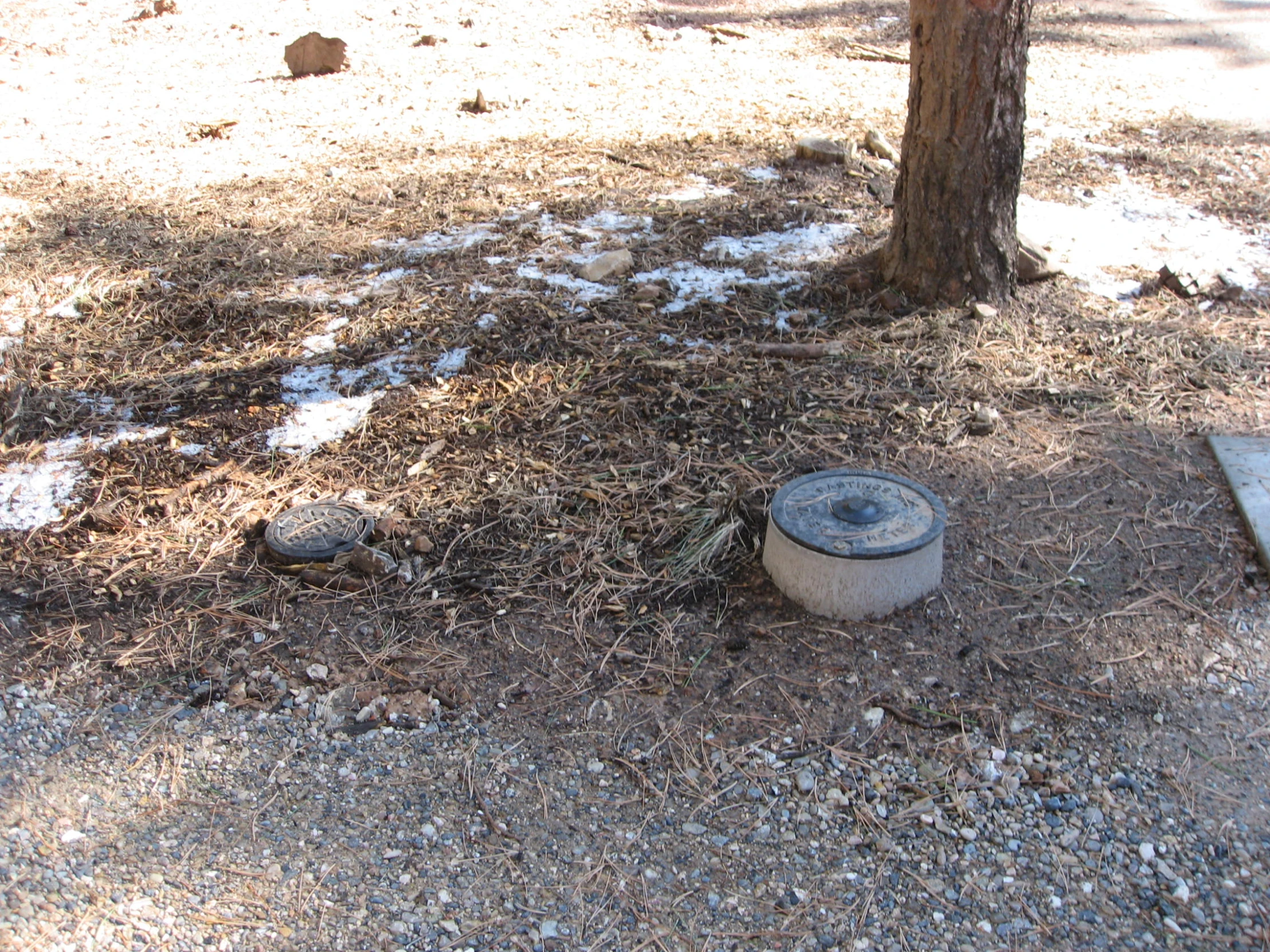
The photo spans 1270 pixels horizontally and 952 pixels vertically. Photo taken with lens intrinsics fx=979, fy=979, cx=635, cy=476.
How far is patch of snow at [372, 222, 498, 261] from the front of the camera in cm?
479

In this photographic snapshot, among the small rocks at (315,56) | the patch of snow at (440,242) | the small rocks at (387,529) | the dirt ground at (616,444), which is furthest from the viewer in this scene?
the small rocks at (315,56)

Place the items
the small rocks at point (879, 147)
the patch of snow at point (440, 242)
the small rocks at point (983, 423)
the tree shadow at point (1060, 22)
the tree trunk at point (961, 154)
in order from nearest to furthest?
1. the small rocks at point (983, 423)
2. the tree trunk at point (961, 154)
3. the patch of snow at point (440, 242)
4. the small rocks at point (879, 147)
5. the tree shadow at point (1060, 22)

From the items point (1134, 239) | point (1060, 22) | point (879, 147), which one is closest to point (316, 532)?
point (1134, 239)

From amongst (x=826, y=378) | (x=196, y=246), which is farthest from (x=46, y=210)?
(x=826, y=378)

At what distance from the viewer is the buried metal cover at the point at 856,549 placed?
2566 millimetres

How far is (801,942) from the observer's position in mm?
1882

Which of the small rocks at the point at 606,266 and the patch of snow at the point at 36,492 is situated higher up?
the small rocks at the point at 606,266

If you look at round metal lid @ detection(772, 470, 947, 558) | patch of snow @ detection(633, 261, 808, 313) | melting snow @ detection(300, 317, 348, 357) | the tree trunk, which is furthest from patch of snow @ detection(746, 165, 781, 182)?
round metal lid @ detection(772, 470, 947, 558)

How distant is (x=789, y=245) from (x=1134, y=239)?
175 centimetres

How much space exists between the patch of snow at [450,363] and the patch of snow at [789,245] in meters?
1.40

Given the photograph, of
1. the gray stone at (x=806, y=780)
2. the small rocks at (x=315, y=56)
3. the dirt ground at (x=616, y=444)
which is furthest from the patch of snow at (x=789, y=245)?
the small rocks at (x=315, y=56)

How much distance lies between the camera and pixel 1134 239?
490cm

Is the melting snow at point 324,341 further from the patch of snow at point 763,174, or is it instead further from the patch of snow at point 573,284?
the patch of snow at point 763,174

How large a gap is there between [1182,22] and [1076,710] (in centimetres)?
933
